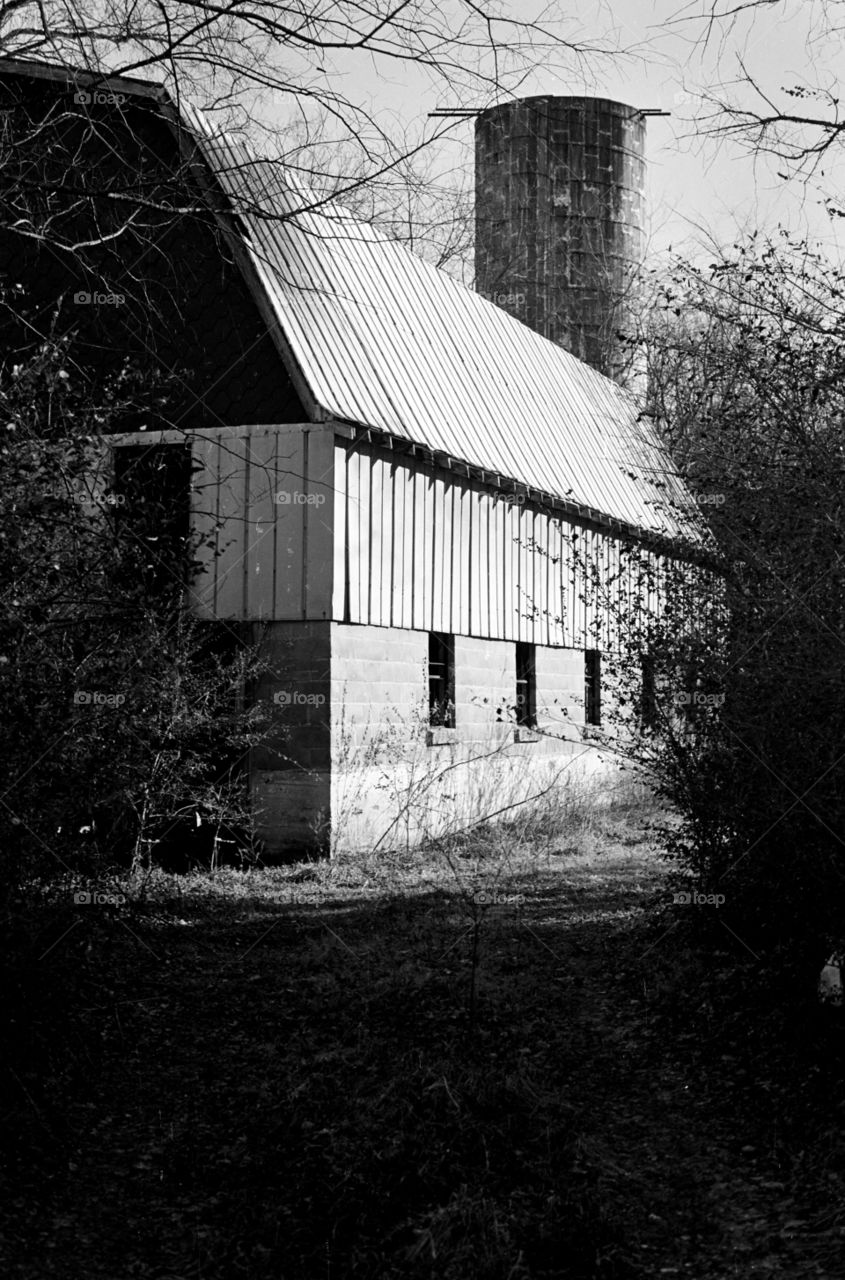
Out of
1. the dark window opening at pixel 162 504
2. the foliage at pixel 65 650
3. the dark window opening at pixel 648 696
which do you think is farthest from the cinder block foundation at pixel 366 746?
the foliage at pixel 65 650

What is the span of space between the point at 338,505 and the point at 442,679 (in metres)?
3.22

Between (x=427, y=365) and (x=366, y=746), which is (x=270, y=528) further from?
(x=427, y=365)

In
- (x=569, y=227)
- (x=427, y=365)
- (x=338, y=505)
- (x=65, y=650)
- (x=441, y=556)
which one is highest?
(x=569, y=227)

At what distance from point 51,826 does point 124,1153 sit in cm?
167

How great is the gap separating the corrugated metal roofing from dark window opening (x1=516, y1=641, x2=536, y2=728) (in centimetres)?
207

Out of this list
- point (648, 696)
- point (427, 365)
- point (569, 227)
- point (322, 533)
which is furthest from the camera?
point (569, 227)

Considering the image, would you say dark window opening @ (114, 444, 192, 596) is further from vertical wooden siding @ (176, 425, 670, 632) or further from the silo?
the silo

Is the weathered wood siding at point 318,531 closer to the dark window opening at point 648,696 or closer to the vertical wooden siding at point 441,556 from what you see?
the vertical wooden siding at point 441,556

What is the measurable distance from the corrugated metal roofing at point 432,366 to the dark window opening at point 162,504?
160 centimetres

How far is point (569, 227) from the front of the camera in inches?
1095

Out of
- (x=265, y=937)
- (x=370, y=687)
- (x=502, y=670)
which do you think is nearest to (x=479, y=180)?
(x=502, y=670)

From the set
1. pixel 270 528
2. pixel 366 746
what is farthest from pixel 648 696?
pixel 270 528

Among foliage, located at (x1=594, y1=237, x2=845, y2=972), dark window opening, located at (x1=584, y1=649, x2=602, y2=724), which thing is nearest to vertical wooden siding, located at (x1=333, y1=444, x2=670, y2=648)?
dark window opening, located at (x1=584, y1=649, x2=602, y2=724)

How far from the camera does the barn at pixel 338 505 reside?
13.3 metres
